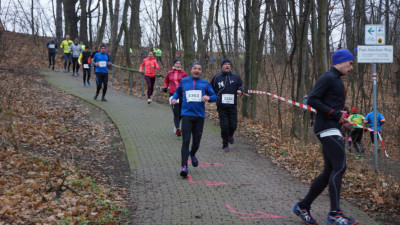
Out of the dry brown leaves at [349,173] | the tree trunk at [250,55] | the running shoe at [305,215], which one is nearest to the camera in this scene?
the running shoe at [305,215]

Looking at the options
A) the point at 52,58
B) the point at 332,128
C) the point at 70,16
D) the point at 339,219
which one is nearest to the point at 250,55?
the point at 332,128

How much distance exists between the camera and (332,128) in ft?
17.0

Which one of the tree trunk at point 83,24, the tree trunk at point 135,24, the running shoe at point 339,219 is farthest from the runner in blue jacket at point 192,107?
the tree trunk at point 83,24

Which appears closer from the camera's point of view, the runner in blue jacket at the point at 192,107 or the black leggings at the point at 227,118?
the runner in blue jacket at the point at 192,107

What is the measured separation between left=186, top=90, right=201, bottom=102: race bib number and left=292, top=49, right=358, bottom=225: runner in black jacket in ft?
8.74

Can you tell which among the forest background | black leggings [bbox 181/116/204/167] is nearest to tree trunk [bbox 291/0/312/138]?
the forest background

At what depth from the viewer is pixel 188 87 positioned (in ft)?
25.4

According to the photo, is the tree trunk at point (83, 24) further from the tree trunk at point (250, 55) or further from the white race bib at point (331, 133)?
the white race bib at point (331, 133)

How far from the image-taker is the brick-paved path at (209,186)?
5719 mm

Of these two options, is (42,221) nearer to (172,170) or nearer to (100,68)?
(172,170)

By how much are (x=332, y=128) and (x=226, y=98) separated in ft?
15.9

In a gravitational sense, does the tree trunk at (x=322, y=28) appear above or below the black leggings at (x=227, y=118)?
above

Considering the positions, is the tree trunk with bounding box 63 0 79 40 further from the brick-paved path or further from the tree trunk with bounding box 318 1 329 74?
the tree trunk with bounding box 318 1 329 74

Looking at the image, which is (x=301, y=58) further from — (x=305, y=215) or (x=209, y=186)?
(x=305, y=215)
